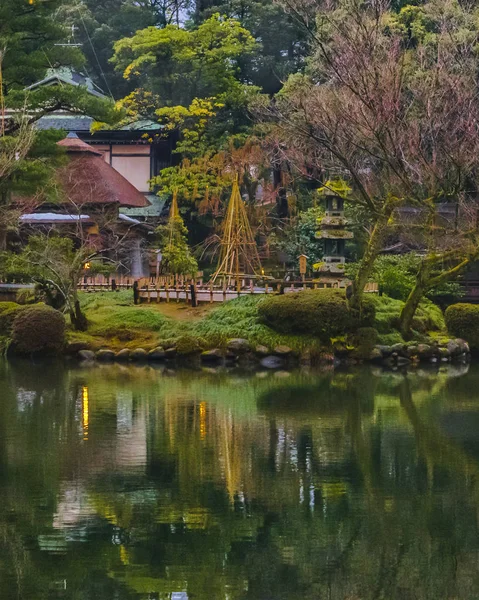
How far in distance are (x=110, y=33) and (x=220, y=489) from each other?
45908mm

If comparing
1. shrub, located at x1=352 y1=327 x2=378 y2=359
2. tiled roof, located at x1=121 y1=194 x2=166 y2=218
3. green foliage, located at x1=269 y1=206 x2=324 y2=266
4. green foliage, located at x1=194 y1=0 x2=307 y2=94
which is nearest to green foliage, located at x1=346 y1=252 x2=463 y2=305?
shrub, located at x1=352 y1=327 x2=378 y2=359

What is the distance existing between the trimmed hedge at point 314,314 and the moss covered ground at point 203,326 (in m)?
0.22

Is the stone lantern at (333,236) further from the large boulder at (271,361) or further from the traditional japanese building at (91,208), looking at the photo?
the traditional japanese building at (91,208)

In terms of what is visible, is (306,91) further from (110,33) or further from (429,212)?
(110,33)

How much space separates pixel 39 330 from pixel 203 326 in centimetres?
389

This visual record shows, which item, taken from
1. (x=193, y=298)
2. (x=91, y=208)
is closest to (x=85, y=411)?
(x=193, y=298)

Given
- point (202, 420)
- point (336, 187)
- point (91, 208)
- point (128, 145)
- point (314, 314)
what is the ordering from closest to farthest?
point (202, 420) < point (314, 314) < point (336, 187) < point (91, 208) < point (128, 145)

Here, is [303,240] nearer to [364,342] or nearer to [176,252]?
[176,252]

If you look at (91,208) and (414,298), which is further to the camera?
(91,208)

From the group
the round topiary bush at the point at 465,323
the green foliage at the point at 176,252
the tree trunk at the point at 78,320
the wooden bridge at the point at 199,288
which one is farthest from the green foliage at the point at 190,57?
the round topiary bush at the point at 465,323

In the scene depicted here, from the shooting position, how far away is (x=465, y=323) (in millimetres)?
27172

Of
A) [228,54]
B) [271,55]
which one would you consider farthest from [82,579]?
[271,55]

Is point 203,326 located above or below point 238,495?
above

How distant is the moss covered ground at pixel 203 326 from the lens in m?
25.7
